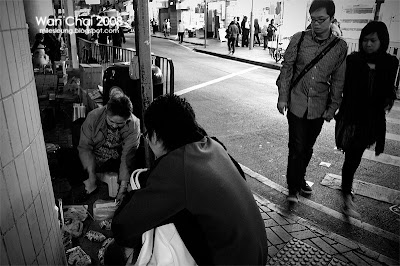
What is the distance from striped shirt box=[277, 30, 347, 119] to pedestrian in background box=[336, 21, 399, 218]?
0.60 ft

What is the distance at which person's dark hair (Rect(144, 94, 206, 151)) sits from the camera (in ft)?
6.08

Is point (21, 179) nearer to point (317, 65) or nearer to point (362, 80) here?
point (317, 65)

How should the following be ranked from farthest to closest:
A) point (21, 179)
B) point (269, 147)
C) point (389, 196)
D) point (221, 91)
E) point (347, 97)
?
point (221, 91) → point (269, 147) → point (389, 196) → point (347, 97) → point (21, 179)

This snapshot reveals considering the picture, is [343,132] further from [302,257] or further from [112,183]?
[112,183]

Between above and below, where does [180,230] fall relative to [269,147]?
above

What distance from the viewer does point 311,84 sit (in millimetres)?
3762

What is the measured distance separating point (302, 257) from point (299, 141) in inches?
51.1

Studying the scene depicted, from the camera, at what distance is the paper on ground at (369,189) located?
4344 millimetres

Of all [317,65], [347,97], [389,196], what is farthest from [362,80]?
[389,196]

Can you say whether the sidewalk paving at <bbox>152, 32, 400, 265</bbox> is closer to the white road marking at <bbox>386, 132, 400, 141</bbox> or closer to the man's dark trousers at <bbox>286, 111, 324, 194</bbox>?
the man's dark trousers at <bbox>286, 111, 324, 194</bbox>

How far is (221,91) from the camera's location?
10.3 metres

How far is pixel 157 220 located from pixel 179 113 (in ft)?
1.91

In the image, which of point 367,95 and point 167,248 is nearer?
point 167,248

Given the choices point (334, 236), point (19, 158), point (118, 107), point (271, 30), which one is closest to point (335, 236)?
point (334, 236)
